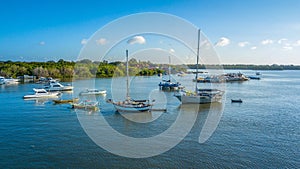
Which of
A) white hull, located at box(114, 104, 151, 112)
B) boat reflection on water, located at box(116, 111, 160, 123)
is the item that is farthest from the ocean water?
white hull, located at box(114, 104, 151, 112)

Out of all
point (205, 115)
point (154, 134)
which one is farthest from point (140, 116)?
point (205, 115)

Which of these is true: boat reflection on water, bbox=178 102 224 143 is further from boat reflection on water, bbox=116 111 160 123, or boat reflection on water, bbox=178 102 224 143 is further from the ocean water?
boat reflection on water, bbox=116 111 160 123

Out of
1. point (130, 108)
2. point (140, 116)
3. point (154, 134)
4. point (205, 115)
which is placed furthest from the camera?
point (205, 115)

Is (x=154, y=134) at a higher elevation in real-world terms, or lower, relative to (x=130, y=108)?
lower

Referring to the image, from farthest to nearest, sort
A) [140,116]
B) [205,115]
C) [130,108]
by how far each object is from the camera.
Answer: [205,115] < [130,108] < [140,116]

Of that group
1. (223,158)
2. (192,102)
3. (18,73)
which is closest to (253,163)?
(223,158)

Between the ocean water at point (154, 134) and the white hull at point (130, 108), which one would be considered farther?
the white hull at point (130, 108)

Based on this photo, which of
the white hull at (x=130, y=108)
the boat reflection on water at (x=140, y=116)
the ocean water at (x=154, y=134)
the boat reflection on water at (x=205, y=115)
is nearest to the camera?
the ocean water at (x=154, y=134)

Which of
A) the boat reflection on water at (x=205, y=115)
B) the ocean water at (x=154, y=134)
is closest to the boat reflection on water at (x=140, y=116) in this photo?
the ocean water at (x=154, y=134)

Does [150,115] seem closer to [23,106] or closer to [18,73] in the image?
[23,106]

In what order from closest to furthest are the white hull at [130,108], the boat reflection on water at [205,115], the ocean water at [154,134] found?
the ocean water at [154,134] → the boat reflection on water at [205,115] → the white hull at [130,108]

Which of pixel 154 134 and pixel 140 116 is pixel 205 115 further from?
pixel 154 134

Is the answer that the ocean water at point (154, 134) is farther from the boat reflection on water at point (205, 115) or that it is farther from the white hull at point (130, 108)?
the white hull at point (130, 108)

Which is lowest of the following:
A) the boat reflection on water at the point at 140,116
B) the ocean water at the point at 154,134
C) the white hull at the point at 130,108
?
the ocean water at the point at 154,134
